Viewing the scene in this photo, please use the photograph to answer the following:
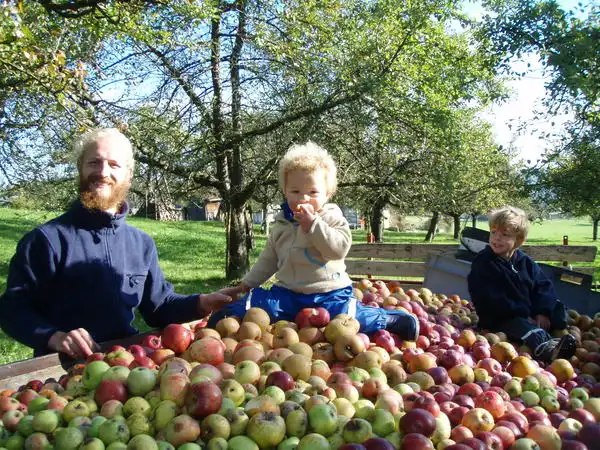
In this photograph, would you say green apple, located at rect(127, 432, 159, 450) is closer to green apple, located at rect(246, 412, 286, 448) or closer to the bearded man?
green apple, located at rect(246, 412, 286, 448)

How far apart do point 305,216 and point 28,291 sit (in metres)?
1.53

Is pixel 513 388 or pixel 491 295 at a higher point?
pixel 491 295

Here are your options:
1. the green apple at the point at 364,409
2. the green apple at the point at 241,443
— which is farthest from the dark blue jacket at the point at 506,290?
the green apple at the point at 241,443

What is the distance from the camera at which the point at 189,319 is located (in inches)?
137

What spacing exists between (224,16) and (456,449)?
33.9 feet

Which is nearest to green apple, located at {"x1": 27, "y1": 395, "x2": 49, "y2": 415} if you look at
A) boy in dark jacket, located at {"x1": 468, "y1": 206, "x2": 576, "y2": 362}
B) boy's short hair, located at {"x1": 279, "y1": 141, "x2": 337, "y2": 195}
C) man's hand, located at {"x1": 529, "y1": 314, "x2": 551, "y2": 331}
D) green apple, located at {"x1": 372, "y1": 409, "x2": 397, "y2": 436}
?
green apple, located at {"x1": 372, "y1": 409, "x2": 397, "y2": 436}

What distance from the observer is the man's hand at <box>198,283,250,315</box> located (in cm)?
345

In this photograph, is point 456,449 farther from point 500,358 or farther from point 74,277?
point 74,277

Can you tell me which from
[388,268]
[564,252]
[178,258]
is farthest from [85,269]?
[178,258]

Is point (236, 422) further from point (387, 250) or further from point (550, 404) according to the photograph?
point (387, 250)

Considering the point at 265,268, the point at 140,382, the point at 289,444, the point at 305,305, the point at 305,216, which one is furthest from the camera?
the point at 265,268

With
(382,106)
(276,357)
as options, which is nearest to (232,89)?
(382,106)

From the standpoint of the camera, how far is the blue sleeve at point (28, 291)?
2.66 m

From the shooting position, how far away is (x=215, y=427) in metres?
2.04
